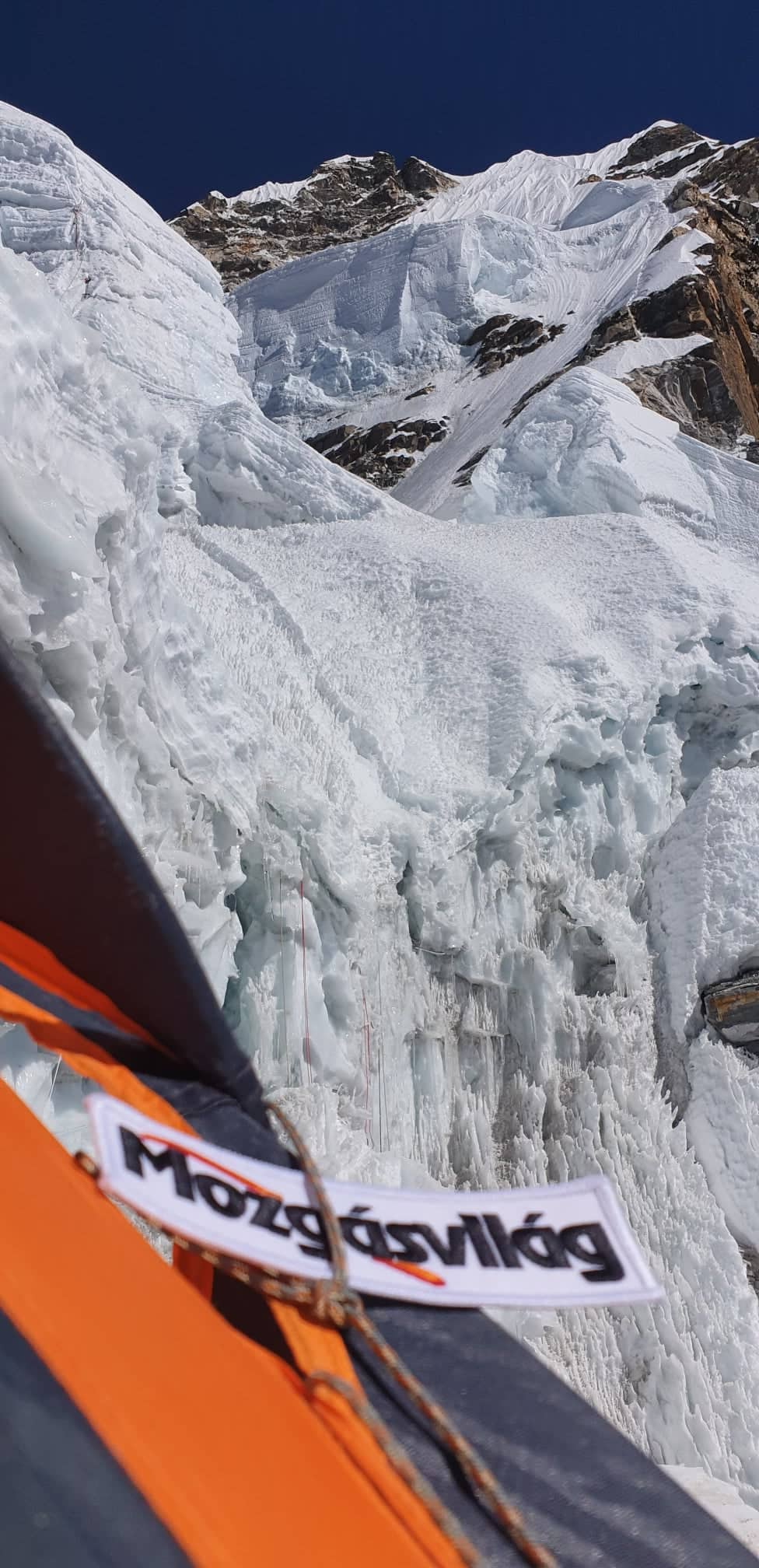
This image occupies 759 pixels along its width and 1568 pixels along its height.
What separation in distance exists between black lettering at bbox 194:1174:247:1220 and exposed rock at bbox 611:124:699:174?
48.9 m

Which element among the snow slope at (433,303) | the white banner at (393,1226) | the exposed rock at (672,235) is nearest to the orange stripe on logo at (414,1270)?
the white banner at (393,1226)

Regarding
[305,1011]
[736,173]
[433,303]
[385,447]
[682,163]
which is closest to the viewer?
[305,1011]

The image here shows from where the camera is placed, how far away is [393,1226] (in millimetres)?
1494

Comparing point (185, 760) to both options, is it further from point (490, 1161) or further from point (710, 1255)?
point (710, 1255)

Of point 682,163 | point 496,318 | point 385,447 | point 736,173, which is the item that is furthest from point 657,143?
point 385,447

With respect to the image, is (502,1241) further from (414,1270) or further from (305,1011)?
(305,1011)

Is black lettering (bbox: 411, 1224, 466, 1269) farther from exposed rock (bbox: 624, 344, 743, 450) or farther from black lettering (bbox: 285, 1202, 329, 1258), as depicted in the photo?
exposed rock (bbox: 624, 344, 743, 450)

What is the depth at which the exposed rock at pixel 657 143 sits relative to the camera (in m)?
41.5

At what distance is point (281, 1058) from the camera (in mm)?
5363

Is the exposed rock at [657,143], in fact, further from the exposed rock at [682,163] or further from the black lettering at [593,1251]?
the black lettering at [593,1251]

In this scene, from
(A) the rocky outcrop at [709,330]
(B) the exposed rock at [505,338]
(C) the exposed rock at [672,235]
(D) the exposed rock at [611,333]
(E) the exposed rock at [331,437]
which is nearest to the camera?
(A) the rocky outcrop at [709,330]

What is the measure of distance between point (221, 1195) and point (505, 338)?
30397 millimetres

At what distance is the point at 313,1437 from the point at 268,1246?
245 millimetres

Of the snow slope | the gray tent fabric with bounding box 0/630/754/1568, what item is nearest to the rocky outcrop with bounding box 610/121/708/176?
the snow slope
